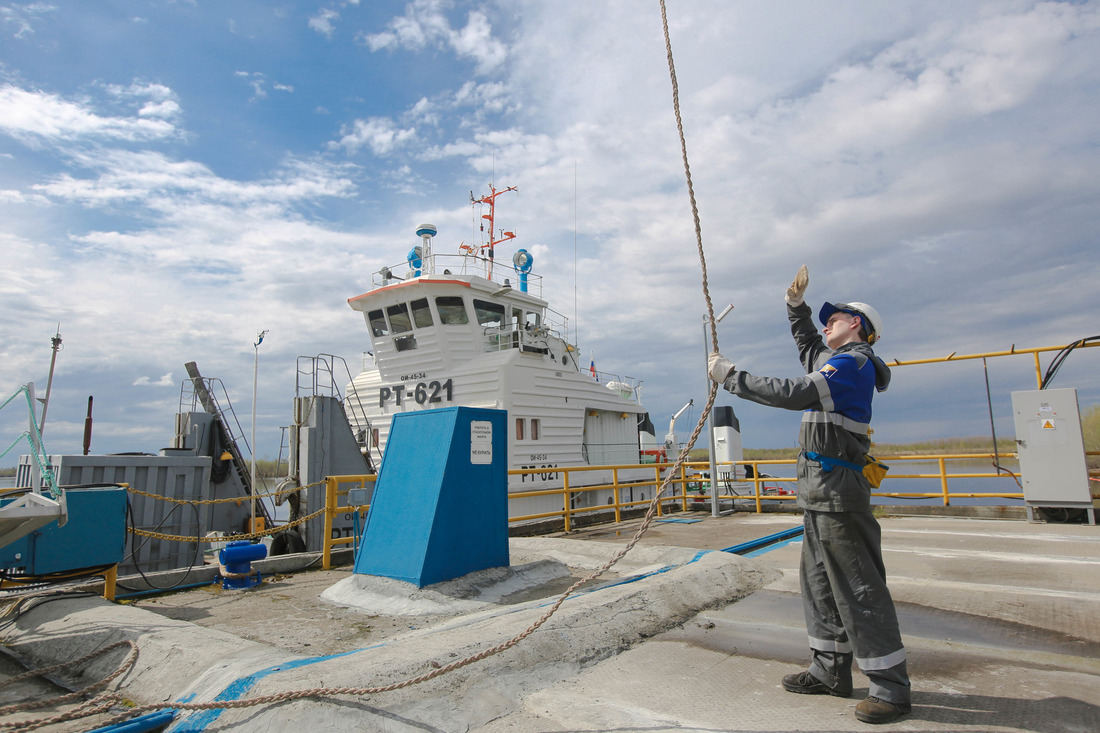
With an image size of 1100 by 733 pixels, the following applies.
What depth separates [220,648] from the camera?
298 centimetres

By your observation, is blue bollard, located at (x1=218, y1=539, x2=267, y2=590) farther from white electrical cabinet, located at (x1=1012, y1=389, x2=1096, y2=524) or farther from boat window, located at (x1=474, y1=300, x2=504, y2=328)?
white electrical cabinet, located at (x1=1012, y1=389, x2=1096, y2=524)

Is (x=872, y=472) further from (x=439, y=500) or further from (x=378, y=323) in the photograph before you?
(x=378, y=323)

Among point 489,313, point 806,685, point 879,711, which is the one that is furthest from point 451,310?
point 879,711

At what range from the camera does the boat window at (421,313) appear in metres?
13.0

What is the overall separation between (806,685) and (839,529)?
2.23 feet

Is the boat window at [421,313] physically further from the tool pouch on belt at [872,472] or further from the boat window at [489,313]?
the tool pouch on belt at [872,472]

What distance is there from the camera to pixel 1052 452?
7613 millimetres

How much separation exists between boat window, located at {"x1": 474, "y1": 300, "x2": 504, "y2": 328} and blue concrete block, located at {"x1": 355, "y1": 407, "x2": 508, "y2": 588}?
8.21m

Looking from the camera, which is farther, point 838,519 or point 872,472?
point 872,472

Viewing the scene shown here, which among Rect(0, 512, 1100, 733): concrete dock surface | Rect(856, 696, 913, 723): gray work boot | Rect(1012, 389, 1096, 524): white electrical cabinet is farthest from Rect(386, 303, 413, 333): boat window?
Rect(856, 696, 913, 723): gray work boot

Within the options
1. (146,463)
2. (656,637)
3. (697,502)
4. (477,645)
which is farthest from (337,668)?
(697,502)

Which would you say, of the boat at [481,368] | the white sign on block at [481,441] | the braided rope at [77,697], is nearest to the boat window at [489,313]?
the boat at [481,368]

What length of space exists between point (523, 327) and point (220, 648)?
11221mm

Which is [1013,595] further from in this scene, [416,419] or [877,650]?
[416,419]
